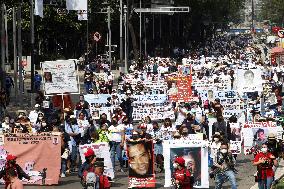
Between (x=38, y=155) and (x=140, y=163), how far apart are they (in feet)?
7.18

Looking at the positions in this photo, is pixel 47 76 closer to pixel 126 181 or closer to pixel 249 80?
pixel 126 181

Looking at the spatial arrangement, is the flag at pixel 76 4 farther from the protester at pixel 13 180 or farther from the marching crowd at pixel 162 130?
the protester at pixel 13 180

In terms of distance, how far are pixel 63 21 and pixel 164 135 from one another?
4897 centimetres

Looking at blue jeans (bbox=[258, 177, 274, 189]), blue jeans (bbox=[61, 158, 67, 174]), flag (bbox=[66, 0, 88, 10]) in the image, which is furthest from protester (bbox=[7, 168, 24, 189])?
flag (bbox=[66, 0, 88, 10])

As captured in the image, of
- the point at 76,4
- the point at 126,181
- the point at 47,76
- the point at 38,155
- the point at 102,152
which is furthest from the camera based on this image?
the point at 76,4

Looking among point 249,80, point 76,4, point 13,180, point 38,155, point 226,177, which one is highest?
point 76,4

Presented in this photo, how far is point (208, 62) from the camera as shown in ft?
179

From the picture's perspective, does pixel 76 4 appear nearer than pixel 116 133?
No

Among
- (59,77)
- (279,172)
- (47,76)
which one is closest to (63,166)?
(279,172)

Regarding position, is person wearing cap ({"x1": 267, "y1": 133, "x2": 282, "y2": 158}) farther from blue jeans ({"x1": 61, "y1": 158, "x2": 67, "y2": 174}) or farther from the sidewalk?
blue jeans ({"x1": 61, "y1": 158, "x2": 67, "y2": 174})

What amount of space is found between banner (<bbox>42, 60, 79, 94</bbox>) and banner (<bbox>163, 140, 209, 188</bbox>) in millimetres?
10045

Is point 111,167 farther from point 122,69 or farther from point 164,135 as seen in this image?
point 122,69

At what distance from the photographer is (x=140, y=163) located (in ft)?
65.4

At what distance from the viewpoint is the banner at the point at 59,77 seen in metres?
28.8
